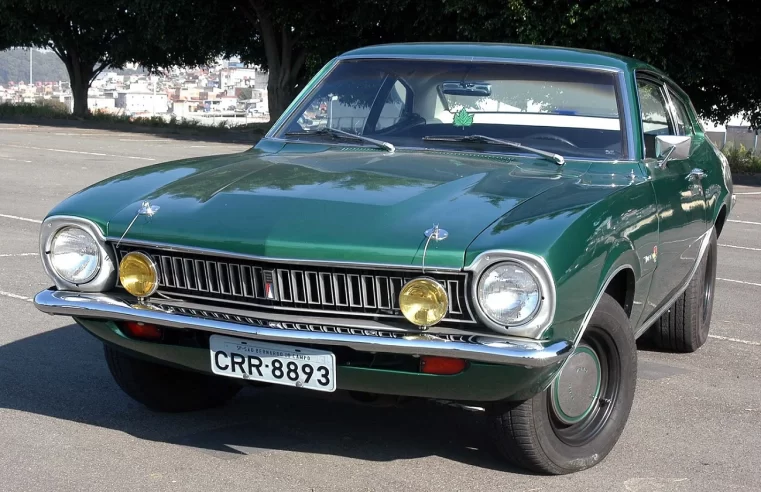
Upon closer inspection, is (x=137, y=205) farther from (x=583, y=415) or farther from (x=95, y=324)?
(x=583, y=415)

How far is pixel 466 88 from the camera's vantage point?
205 inches

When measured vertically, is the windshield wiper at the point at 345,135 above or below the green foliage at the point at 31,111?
above

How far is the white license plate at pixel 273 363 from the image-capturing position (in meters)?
3.79

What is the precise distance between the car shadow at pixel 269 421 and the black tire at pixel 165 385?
5 centimetres

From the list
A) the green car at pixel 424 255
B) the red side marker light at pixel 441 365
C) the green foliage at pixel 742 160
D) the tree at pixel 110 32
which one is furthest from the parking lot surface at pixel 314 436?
the tree at pixel 110 32

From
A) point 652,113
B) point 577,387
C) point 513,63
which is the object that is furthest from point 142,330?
point 652,113

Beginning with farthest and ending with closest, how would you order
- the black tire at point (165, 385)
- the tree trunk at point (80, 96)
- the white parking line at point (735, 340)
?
the tree trunk at point (80, 96) < the white parking line at point (735, 340) < the black tire at point (165, 385)

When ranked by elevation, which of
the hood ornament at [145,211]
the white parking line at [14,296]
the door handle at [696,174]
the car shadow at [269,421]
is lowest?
the white parking line at [14,296]

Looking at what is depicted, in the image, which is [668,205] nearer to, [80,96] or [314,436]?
[314,436]

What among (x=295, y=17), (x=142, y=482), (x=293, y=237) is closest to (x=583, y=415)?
(x=293, y=237)

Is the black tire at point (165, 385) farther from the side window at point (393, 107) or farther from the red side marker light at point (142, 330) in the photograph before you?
the side window at point (393, 107)

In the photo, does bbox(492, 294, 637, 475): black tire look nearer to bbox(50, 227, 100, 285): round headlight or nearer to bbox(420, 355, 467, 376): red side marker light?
bbox(420, 355, 467, 376): red side marker light

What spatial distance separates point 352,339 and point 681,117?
3537mm

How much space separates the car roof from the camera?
5328mm
